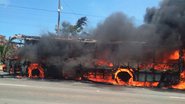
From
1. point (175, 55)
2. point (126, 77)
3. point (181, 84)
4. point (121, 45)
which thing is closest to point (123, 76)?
point (126, 77)

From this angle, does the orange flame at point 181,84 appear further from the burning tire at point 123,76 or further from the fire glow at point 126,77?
the burning tire at point 123,76

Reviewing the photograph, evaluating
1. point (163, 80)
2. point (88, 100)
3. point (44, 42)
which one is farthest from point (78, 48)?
point (88, 100)

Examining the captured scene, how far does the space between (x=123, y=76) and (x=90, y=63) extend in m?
2.07

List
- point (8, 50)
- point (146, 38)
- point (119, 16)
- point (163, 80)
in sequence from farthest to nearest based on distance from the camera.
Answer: point (119, 16)
point (8, 50)
point (146, 38)
point (163, 80)

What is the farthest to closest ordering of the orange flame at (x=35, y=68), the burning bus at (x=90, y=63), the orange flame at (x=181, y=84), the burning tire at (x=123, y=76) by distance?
the orange flame at (x=35, y=68)
the burning tire at (x=123, y=76)
the burning bus at (x=90, y=63)
the orange flame at (x=181, y=84)

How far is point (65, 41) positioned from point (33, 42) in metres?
2.01

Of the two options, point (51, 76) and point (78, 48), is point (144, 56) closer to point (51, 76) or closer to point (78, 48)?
point (78, 48)

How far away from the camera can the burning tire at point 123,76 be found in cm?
1922

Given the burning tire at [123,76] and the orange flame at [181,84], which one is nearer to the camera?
the orange flame at [181,84]

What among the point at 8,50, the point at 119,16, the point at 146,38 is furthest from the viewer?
the point at 119,16

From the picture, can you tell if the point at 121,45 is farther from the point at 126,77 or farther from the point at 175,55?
the point at 175,55

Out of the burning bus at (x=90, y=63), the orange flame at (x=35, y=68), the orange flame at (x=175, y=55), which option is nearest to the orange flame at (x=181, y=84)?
the burning bus at (x=90, y=63)

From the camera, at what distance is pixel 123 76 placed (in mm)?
19609

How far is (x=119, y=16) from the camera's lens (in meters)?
23.2
